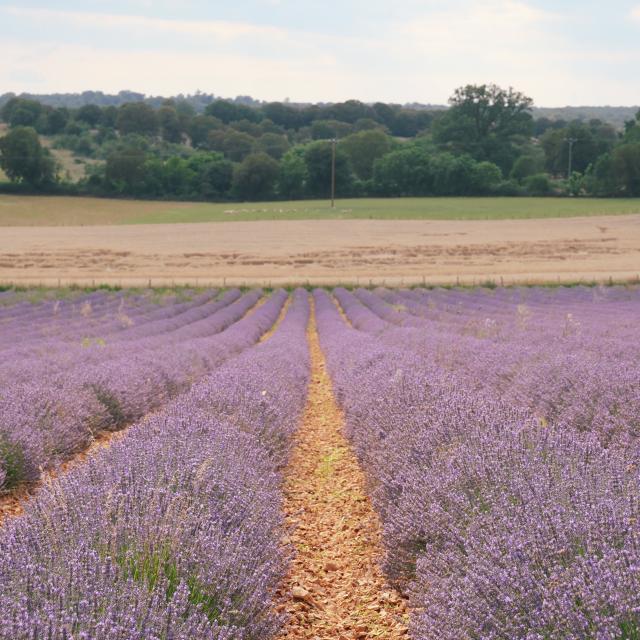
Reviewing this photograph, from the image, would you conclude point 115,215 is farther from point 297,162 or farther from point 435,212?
point 435,212

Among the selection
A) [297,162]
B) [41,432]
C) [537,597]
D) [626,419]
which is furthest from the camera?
[297,162]

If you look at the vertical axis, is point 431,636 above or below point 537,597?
below

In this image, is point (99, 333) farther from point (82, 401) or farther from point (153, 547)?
point (153, 547)

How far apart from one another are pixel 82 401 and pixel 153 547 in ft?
15.8

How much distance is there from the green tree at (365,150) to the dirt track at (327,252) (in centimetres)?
3245

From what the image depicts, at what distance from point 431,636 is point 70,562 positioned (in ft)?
4.35

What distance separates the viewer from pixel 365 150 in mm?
95438

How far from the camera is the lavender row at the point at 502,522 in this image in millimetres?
2393

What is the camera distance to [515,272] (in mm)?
38781

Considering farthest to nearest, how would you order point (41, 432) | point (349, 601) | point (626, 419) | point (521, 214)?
1. point (521, 214)
2. point (41, 432)
3. point (626, 419)
4. point (349, 601)

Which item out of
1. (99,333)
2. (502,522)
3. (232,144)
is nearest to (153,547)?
(502,522)

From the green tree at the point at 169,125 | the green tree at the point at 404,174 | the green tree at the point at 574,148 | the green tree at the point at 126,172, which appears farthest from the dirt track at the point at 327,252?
the green tree at the point at 169,125

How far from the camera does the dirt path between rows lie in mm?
3875

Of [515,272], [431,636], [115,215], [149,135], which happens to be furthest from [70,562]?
[149,135]
